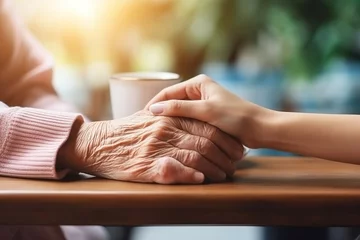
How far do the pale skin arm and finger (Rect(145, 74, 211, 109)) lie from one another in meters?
0.03

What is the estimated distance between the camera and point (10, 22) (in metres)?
1.17

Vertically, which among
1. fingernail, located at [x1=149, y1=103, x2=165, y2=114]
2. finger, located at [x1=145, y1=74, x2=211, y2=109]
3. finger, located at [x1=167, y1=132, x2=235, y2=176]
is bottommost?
finger, located at [x1=167, y1=132, x2=235, y2=176]

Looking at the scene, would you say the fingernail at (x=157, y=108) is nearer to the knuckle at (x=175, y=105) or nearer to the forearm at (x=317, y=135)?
the knuckle at (x=175, y=105)

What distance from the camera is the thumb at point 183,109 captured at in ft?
2.71

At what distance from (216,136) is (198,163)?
0.05 m

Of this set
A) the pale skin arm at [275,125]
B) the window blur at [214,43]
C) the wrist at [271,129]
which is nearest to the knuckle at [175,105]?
the pale skin arm at [275,125]

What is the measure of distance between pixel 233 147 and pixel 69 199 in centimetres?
23

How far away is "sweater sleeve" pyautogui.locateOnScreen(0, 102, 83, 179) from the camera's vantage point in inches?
32.4

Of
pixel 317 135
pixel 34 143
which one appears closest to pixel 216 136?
pixel 317 135

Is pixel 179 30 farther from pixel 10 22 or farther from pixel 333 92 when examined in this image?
pixel 10 22

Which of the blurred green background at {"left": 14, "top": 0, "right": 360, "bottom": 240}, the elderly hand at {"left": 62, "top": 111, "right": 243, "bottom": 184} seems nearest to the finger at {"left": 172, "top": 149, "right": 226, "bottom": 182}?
the elderly hand at {"left": 62, "top": 111, "right": 243, "bottom": 184}

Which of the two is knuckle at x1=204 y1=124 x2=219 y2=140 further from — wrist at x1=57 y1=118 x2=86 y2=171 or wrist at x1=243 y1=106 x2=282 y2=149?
wrist at x1=57 y1=118 x2=86 y2=171

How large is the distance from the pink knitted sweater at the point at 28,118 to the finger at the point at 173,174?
5.3 inches

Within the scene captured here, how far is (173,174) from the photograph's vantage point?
791mm
